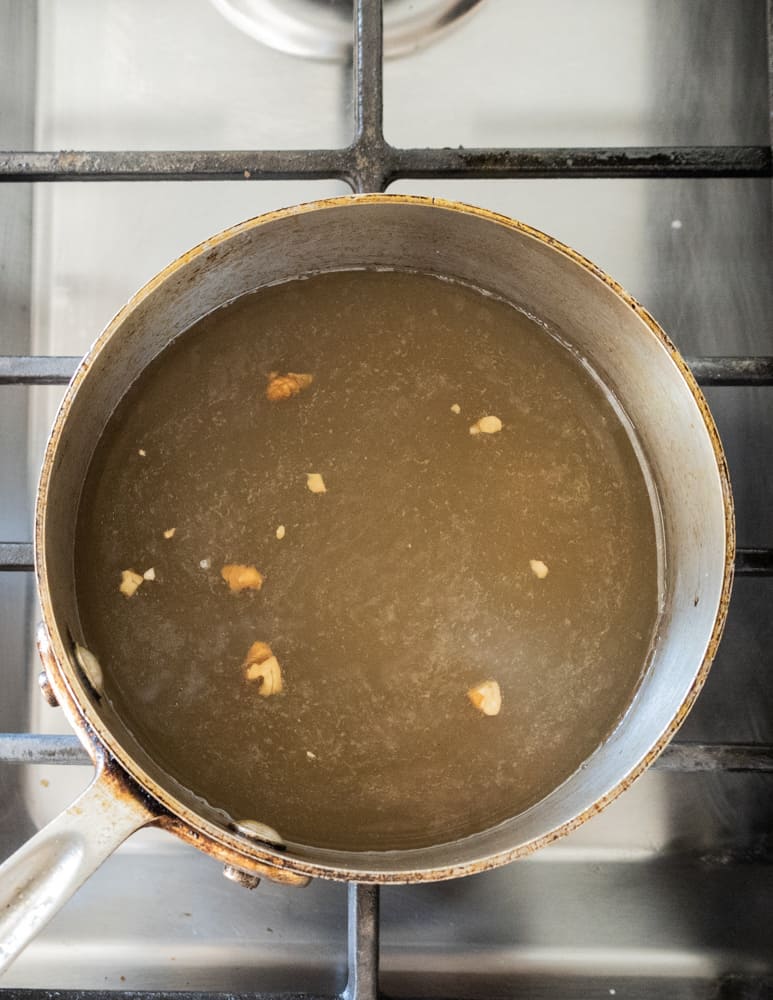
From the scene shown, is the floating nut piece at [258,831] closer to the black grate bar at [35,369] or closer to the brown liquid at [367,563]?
the brown liquid at [367,563]

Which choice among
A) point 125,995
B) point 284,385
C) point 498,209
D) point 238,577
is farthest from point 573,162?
point 125,995

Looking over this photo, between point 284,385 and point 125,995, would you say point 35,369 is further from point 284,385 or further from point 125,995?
point 125,995

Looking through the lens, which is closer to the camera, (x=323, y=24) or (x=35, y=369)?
(x=35, y=369)

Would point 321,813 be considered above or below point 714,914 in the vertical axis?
above

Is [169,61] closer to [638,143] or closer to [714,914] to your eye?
[638,143]

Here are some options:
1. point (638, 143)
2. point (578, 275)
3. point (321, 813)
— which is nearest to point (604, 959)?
point (321, 813)

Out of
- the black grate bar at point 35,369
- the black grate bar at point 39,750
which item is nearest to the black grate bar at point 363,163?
the black grate bar at point 35,369
